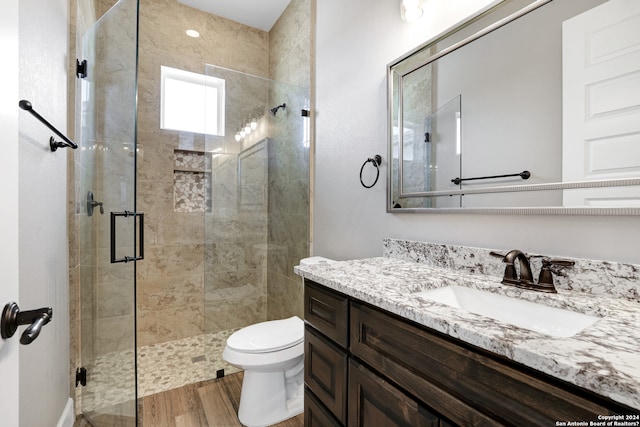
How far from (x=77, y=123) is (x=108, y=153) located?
0.40 m

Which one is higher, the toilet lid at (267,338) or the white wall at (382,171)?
the white wall at (382,171)

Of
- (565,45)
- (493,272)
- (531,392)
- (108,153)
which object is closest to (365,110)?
(565,45)

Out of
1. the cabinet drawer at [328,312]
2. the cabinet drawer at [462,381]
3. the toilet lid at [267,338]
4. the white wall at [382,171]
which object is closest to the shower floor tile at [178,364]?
the toilet lid at [267,338]

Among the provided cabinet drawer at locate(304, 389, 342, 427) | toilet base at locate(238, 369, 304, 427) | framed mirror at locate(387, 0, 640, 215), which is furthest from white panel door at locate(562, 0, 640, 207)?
toilet base at locate(238, 369, 304, 427)

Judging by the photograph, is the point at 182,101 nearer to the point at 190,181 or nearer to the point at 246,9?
the point at 190,181

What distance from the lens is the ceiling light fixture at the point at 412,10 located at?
1408 millimetres

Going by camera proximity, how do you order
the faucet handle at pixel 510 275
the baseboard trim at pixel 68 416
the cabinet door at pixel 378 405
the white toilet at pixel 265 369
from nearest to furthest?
the cabinet door at pixel 378 405 → the faucet handle at pixel 510 275 → the baseboard trim at pixel 68 416 → the white toilet at pixel 265 369

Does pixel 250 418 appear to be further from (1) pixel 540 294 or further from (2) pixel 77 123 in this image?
(2) pixel 77 123

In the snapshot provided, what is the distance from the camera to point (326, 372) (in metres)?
1.11

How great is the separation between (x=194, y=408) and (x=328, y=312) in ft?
4.50

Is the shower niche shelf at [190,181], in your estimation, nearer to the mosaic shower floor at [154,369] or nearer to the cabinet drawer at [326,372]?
the mosaic shower floor at [154,369]

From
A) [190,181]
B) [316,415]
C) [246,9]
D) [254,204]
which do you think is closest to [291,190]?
[254,204]

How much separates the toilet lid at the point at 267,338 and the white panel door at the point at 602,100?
1.48 meters

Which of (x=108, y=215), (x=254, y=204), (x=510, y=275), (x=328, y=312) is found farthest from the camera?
(x=254, y=204)
